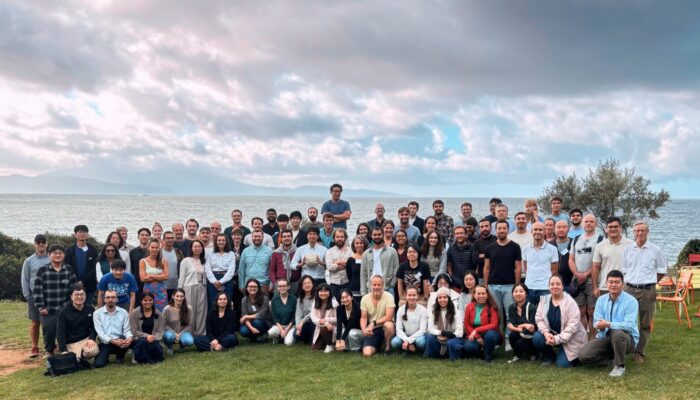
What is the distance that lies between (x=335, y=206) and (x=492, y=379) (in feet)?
18.6

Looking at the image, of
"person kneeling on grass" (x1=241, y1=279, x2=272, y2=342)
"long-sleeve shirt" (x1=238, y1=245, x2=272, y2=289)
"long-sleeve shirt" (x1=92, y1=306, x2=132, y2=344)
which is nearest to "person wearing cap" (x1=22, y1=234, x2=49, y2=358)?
"long-sleeve shirt" (x1=92, y1=306, x2=132, y2=344)

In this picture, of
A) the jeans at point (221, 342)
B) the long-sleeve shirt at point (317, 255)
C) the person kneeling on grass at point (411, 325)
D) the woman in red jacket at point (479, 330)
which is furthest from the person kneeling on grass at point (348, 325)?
the jeans at point (221, 342)

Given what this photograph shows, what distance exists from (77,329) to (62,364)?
68 centimetres

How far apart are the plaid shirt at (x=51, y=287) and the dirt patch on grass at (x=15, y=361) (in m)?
1.15

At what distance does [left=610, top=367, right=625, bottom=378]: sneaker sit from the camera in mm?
7995

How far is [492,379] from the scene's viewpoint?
26.7ft

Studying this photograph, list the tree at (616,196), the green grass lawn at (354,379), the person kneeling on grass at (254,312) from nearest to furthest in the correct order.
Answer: the green grass lawn at (354,379), the person kneeling on grass at (254,312), the tree at (616,196)

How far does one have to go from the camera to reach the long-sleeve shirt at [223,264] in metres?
11.1

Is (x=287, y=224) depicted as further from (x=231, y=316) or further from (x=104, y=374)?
(x=104, y=374)

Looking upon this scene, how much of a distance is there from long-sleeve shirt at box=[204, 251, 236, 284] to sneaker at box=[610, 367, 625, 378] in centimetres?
709

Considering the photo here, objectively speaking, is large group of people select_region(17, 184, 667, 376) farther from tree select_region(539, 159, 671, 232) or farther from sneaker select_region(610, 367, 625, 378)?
tree select_region(539, 159, 671, 232)

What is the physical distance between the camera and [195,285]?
10844mm

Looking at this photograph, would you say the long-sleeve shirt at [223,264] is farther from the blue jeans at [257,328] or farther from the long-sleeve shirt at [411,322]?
Answer: the long-sleeve shirt at [411,322]

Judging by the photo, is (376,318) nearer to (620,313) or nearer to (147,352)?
(620,313)
